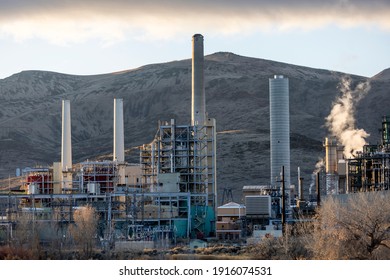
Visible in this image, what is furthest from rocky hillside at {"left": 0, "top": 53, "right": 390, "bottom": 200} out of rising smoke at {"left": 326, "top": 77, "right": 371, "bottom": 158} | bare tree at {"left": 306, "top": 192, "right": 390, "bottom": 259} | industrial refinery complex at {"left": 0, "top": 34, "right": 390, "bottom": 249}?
bare tree at {"left": 306, "top": 192, "right": 390, "bottom": 259}

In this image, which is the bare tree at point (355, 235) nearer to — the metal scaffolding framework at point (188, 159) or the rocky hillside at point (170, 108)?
the metal scaffolding framework at point (188, 159)

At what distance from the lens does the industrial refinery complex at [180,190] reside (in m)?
55.8

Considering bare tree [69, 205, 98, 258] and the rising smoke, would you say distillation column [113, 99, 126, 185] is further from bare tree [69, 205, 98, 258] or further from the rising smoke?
the rising smoke

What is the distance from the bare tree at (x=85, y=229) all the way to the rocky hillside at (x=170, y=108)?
2020 inches

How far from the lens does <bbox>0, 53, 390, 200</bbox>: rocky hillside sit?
13212 cm

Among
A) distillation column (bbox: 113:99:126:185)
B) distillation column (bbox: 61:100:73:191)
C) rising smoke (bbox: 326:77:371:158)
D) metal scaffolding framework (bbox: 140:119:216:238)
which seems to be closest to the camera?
metal scaffolding framework (bbox: 140:119:216:238)

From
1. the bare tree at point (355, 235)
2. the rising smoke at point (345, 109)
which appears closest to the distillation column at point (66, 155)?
the rising smoke at point (345, 109)

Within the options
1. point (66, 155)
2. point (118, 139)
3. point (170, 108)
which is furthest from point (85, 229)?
point (170, 108)

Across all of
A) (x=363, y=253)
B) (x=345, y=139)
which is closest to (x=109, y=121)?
(x=345, y=139)

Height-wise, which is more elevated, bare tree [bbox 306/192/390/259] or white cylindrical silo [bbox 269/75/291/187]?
white cylindrical silo [bbox 269/75/291/187]

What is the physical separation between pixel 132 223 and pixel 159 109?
114887 mm

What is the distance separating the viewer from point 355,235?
40.4 meters

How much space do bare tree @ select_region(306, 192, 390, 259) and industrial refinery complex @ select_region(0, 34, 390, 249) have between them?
940cm

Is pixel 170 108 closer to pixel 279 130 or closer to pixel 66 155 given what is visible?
pixel 66 155
